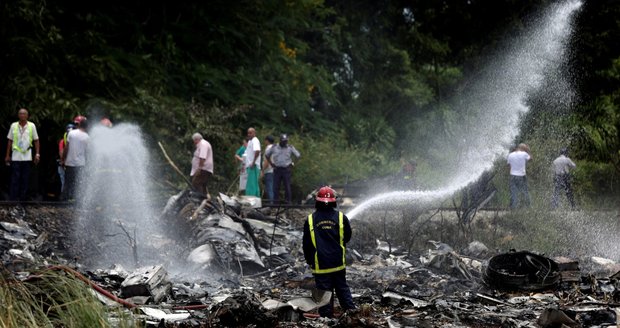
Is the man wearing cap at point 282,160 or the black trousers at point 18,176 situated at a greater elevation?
the man wearing cap at point 282,160

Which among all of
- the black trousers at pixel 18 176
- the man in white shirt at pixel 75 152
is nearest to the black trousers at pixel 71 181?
the man in white shirt at pixel 75 152

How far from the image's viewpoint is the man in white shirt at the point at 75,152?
1698 centimetres

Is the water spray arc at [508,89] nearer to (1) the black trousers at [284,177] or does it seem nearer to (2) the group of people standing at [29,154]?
(1) the black trousers at [284,177]

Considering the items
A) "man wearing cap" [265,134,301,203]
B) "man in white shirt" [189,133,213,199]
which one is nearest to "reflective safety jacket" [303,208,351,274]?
"man in white shirt" [189,133,213,199]

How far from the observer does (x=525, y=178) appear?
20219mm

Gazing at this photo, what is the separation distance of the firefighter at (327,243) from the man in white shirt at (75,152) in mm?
7987

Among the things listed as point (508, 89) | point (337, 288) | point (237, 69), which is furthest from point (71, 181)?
point (508, 89)

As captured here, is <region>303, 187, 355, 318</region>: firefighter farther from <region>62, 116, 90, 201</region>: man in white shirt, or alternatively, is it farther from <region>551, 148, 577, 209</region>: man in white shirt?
<region>551, 148, 577, 209</region>: man in white shirt

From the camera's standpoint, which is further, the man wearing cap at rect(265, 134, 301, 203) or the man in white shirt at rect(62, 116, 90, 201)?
the man wearing cap at rect(265, 134, 301, 203)

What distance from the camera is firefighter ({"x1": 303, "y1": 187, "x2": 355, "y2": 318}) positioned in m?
10.3

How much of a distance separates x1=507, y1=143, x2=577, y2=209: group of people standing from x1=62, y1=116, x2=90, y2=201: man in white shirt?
9306mm

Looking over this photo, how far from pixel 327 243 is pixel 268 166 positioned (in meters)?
10.3

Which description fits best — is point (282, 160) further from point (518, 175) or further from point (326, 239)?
point (326, 239)

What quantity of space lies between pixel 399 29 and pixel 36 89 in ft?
47.3
